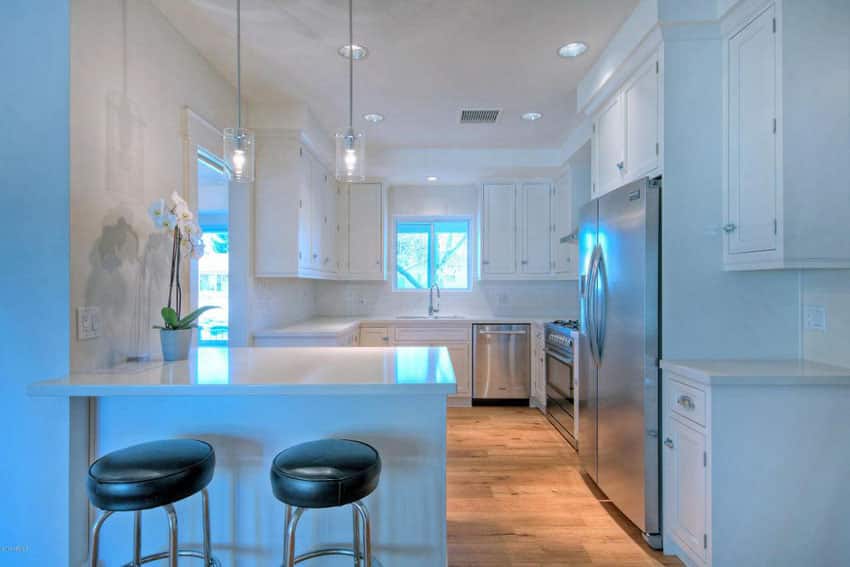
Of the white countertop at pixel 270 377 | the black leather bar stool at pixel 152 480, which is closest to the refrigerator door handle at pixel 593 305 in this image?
the white countertop at pixel 270 377

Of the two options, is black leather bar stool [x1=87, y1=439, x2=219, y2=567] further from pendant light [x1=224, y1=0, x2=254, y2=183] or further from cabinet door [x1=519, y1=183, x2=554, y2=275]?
cabinet door [x1=519, y1=183, x2=554, y2=275]

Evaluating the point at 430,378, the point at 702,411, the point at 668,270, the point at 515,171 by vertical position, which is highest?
the point at 515,171

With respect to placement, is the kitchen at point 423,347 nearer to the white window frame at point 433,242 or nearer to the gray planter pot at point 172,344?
the gray planter pot at point 172,344

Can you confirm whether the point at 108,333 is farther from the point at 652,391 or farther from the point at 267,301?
the point at 652,391

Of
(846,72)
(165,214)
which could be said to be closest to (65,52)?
(165,214)

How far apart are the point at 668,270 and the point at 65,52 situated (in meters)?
2.77

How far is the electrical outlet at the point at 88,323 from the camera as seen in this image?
163 centimetres

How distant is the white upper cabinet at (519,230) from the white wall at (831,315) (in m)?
2.63

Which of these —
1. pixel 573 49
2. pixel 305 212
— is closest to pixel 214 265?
pixel 305 212

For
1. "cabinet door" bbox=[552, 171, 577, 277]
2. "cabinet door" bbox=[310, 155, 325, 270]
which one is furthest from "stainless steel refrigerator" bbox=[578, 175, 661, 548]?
"cabinet door" bbox=[310, 155, 325, 270]

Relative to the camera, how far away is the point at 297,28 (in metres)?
2.27

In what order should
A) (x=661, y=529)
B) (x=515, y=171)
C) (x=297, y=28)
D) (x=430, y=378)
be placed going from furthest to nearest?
(x=515, y=171) → (x=297, y=28) → (x=661, y=529) → (x=430, y=378)

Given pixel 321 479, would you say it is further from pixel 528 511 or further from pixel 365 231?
pixel 365 231

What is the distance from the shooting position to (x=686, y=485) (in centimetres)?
188
